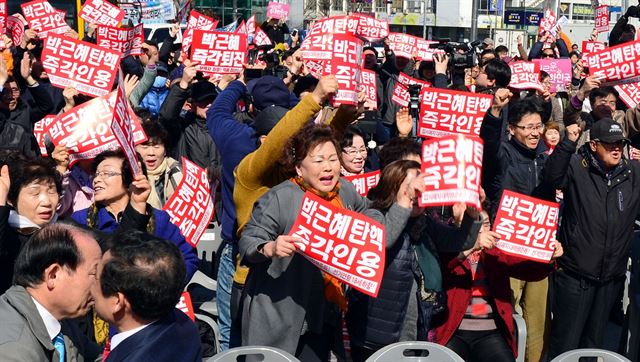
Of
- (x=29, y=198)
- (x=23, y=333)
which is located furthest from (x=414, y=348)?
(x=29, y=198)

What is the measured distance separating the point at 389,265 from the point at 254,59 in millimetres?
5701

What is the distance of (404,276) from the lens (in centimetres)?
459

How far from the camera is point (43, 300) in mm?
3326

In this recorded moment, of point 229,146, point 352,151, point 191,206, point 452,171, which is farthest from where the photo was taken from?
point 352,151

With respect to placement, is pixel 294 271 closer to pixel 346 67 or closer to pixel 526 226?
pixel 526 226

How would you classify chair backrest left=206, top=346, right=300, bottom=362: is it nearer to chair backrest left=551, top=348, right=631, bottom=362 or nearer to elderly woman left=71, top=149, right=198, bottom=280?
elderly woman left=71, top=149, right=198, bottom=280

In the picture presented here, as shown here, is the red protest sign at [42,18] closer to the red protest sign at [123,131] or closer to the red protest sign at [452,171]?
the red protest sign at [123,131]

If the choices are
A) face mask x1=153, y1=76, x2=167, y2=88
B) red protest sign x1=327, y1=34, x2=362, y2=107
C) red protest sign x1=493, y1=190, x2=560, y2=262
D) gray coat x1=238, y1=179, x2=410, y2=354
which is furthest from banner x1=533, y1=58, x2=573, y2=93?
gray coat x1=238, y1=179, x2=410, y2=354

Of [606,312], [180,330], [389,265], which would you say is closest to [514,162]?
[606,312]

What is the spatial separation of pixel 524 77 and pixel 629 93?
1.30 meters

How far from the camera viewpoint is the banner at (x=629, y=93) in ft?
28.4

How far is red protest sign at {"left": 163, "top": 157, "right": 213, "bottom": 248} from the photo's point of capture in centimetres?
561

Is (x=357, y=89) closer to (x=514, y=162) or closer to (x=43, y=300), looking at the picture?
(x=514, y=162)

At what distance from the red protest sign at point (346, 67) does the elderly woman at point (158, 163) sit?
51.6 inches
